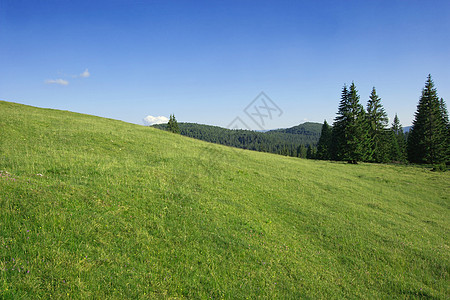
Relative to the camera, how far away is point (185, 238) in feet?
22.2

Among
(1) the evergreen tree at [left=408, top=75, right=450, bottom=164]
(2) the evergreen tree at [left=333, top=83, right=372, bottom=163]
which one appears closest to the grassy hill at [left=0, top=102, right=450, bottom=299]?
(2) the evergreen tree at [left=333, top=83, right=372, bottom=163]

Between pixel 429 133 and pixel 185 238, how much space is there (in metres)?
62.0

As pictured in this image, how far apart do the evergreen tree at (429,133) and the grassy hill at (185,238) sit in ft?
150

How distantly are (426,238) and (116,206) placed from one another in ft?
47.3

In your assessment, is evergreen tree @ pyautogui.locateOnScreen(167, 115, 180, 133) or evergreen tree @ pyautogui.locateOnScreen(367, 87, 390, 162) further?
evergreen tree @ pyautogui.locateOnScreen(167, 115, 180, 133)

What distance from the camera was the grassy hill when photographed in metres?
4.95

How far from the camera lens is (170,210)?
26.7ft

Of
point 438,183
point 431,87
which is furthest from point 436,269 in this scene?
point 431,87

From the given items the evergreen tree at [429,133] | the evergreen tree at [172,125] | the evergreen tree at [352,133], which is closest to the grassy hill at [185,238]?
the evergreen tree at [352,133]

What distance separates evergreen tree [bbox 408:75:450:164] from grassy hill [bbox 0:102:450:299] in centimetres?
4557

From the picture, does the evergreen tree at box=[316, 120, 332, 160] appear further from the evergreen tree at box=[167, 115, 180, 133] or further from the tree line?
the evergreen tree at box=[167, 115, 180, 133]

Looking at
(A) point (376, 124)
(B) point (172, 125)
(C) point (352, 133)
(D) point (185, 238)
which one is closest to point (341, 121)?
(C) point (352, 133)

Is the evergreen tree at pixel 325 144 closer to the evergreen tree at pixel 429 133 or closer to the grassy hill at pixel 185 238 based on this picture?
the evergreen tree at pixel 429 133

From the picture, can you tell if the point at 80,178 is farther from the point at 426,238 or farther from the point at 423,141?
the point at 423,141
